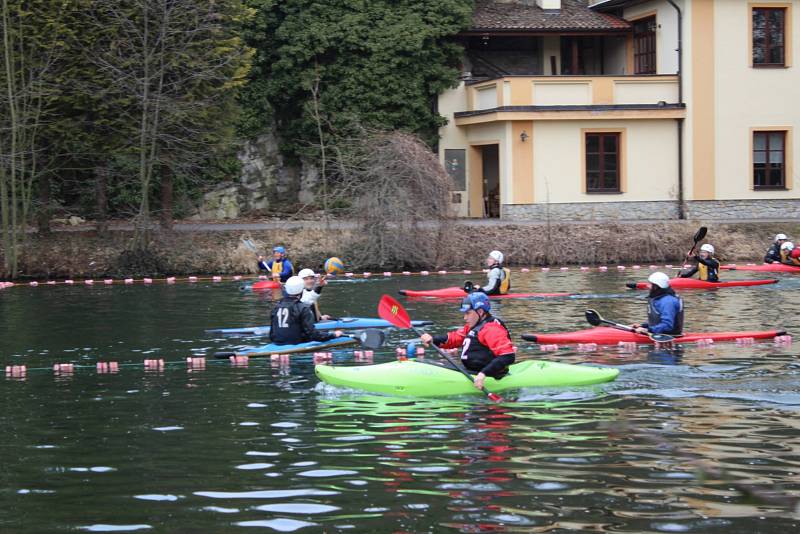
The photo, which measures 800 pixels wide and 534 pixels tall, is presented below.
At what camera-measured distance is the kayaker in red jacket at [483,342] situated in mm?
12094

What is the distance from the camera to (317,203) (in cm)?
3319

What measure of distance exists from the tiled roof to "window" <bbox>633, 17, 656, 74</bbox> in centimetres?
43

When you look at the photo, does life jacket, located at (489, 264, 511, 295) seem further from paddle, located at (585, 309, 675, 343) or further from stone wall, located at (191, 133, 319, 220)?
stone wall, located at (191, 133, 319, 220)

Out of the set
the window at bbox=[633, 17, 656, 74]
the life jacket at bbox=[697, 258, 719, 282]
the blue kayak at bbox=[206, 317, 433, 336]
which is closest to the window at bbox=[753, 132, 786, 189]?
the window at bbox=[633, 17, 656, 74]

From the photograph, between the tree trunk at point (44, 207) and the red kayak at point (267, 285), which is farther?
the tree trunk at point (44, 207)

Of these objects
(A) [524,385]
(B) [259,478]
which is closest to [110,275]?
(A) [524,385]

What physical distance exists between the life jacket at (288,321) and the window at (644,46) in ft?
76.1

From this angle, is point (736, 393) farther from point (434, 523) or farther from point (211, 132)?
point (211, 132)

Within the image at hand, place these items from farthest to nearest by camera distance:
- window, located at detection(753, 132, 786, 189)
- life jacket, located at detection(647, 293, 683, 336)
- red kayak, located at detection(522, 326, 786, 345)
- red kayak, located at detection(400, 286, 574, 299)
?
1. window, located at detection(753, 132, 786, 189)
2. red kayak, located at detection(400, 286, 574, 299)
3. red kayak, located at detection(522, 326, 786, 345)
4. life jacket, located at detection(647, 293, 683, 336)

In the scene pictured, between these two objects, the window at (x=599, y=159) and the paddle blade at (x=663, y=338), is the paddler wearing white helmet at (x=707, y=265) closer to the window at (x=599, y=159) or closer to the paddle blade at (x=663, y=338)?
the paddle blade at (x=663, y=338)

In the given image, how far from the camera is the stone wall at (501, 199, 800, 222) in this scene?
1324 inches

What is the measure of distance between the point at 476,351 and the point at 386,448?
9.26 feet

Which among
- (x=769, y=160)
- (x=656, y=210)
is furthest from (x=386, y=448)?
(x=769, y=160)

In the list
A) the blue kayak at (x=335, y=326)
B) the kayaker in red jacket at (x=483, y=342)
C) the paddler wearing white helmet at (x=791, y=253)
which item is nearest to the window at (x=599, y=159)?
the paddler wearing white helmet at (x=791, y=253)
